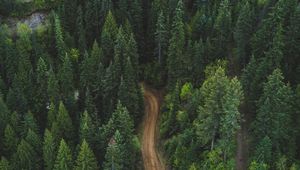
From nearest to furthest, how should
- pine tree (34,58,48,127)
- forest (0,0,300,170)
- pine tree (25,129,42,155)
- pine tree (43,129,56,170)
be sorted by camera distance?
1. forest (0,0,300,170)
2. pine tree (43,129,56,170)
3. pine tree (25,129,42,155)
4. pine tree (34,58,48,127)

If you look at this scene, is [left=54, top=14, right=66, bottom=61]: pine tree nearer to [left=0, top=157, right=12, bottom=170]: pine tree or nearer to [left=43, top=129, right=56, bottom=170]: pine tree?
[left=43, top=129, right=56, bottom=170]: pine tree

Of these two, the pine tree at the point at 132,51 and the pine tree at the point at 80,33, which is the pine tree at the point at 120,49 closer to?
the pine tree at the point at 132,51

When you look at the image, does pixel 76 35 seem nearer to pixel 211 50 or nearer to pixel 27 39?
pixel 27 39

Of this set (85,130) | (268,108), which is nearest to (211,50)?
(268,108)

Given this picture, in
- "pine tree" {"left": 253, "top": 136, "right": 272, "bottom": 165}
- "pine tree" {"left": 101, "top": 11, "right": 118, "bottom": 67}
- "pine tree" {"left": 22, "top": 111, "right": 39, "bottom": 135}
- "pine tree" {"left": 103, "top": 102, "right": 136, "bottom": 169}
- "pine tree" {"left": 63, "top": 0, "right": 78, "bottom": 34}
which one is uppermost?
"pine tree" {"left": 63, "top": 0, "right": 78, "bottom": 34}

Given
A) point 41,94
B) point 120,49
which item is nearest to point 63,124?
point 41,94

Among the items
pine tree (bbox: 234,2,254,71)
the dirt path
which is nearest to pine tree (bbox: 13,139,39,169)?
the dirt path

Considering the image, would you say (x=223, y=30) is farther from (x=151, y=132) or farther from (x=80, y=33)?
(x=80, y=33)
